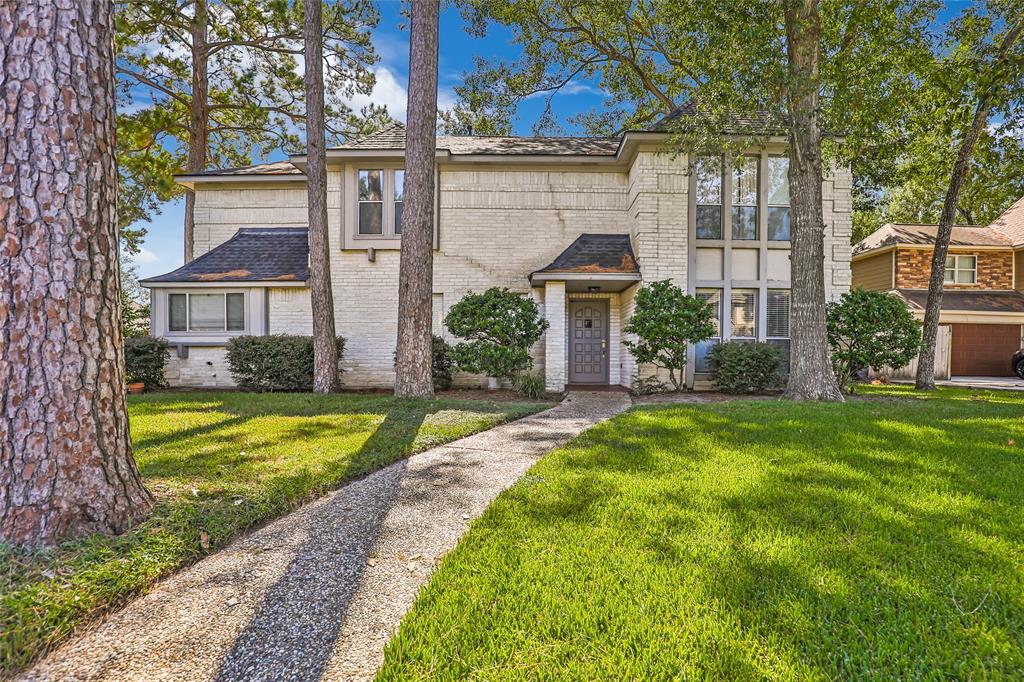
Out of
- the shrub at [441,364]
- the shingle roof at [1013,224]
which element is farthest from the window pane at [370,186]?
the shingle roof at [1013,224]

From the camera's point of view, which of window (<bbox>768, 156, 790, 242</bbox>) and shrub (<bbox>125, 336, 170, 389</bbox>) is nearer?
shrub (<bbox>125, 336, 170, 389</bbox>)

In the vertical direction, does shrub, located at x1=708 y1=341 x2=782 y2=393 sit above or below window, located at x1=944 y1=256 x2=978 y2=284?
below

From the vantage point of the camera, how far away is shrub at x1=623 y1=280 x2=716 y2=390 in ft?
31.8

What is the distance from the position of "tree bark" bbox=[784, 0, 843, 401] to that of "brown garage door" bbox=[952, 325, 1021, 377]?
14.2 metres

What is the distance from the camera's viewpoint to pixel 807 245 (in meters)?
8.50

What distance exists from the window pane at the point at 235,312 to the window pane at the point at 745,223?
1176 centimetres

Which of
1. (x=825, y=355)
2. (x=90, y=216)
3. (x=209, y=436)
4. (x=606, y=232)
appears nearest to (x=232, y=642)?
(x=90, y=216)

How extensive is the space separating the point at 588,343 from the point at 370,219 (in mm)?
6214

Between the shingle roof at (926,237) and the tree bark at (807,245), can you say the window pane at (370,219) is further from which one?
the shingle roof at (926,237)

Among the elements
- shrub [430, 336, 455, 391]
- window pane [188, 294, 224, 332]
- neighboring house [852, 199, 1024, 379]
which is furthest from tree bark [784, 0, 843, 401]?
window pane [188, 294, 224, 332]

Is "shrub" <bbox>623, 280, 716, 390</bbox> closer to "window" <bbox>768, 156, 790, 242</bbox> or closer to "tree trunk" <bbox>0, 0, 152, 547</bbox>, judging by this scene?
"window" <bbox>768, 156, 790, 242</bbox>

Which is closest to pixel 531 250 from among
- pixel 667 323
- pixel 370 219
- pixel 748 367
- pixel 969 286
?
pixel 667 323

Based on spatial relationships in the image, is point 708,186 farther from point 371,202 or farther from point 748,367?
point 371,202

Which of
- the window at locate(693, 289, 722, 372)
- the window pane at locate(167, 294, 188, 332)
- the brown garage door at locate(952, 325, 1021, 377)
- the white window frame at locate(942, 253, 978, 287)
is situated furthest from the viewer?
the white window frame at locate(942, 253, 978, 287)
